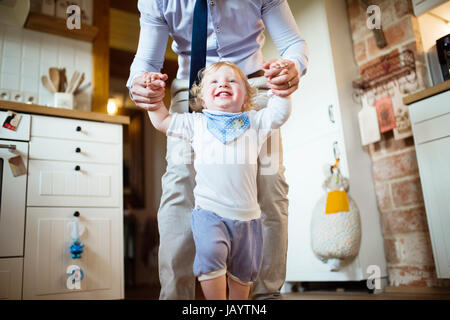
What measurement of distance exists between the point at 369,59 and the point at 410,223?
0.66 metres

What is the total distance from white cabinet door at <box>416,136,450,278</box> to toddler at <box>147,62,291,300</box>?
69 centimetres

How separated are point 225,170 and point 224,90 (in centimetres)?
15

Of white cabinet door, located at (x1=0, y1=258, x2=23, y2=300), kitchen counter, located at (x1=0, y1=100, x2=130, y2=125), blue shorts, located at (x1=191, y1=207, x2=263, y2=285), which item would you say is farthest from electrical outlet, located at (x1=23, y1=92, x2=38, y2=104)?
blue shorts, located at (x1=191, y1=207, x2=263, y2=285)

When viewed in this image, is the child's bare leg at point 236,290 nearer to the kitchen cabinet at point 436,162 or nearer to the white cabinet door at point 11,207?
the kitchen cabinet at point 436,162

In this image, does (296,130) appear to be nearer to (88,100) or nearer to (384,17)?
(384,17)

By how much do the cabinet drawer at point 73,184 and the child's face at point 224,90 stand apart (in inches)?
33.5

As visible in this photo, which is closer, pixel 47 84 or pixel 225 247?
pixel 225 247

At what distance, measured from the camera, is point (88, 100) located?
6.07 feet

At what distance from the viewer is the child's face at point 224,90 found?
0.72m

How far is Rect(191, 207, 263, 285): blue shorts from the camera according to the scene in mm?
621

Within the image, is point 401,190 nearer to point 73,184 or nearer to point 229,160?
point 229,160

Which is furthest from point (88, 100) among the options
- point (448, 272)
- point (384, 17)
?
point (448, 272)

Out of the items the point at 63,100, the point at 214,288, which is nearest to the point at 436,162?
the point at 214,288

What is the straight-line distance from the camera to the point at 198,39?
2.55ft
